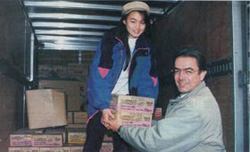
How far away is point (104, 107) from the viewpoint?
1.81 meters

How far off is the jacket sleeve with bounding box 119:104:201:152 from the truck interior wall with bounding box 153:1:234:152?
20.6 inches

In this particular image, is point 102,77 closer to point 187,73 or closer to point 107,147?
point 187,73

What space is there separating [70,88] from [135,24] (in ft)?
7.05

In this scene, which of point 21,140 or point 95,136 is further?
point 21,140

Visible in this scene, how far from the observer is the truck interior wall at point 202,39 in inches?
74.6

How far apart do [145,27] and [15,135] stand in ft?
3.75

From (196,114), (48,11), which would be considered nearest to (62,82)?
(48,11)

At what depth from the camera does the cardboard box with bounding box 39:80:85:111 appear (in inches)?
153

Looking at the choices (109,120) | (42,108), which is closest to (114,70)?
(109,120)

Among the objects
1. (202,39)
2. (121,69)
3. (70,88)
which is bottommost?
(70,88)

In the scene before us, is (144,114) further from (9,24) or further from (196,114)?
(9,24)

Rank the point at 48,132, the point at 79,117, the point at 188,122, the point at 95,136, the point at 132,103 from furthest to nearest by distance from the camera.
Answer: the point at 79,117 → the point at 48,132 → the point at 95,136 → the point at 132,103 → the point at 188,122

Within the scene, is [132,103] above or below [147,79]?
below

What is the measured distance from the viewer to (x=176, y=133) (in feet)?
4.48
